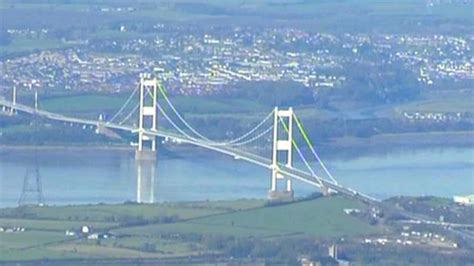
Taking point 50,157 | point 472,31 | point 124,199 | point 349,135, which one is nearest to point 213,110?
point 349,135

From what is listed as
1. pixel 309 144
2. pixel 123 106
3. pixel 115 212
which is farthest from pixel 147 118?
pixel 115 212

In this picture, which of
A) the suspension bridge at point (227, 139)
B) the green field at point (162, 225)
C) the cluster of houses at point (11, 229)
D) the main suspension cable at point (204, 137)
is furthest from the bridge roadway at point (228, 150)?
the cluster of houses at point (11, 229)

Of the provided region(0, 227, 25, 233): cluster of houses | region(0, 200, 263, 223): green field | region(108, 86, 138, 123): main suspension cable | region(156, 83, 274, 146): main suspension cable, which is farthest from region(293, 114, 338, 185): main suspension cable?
region(0, 227, 25, 233): cluster of houses

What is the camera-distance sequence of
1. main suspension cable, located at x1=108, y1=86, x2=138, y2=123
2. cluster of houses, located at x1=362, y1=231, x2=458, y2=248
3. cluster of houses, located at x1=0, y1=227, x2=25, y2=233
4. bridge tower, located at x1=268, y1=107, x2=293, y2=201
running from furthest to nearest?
1. main suspension cable, located at x1=108, y1=86, x2=138, y2=123
2. bridge tower, located at x1=268, y1=107, x2=293, y2=201
3. cluster of houses, located at x1=0, y1=227, x2=25, y2=233
4. cluster of houses, located at x1=362, y1=231, x2=458, y2=248

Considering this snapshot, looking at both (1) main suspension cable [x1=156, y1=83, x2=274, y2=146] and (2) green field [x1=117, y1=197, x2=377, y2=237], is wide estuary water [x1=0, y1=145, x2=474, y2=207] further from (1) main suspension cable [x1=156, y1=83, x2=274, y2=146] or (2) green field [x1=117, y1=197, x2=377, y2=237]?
(2) green field [x1=117, y1=197, x2=377, y2=237]

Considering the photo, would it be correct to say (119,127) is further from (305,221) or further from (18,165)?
(305,221)

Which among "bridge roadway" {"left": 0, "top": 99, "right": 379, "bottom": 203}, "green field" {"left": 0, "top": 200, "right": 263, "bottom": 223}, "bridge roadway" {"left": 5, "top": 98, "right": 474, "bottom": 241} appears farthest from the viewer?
"bridge roadway" {"left": 0, "top": 99, "right": 379, "bottom": 203}

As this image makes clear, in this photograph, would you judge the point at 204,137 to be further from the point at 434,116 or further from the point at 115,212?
the point at 115,212
